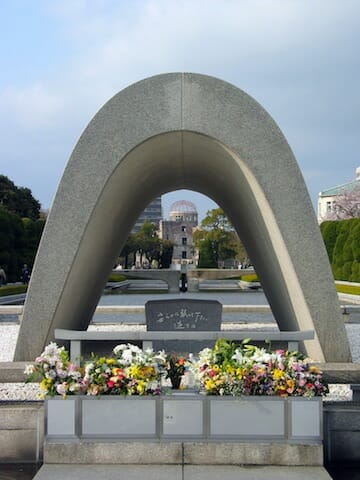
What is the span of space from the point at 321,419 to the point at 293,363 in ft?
1.84

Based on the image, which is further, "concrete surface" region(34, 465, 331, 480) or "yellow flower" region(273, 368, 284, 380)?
"yellow flower" region(273, 368, 284, 380)

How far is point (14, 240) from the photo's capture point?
114ft

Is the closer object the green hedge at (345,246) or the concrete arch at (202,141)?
the concrete arch at (202,141)

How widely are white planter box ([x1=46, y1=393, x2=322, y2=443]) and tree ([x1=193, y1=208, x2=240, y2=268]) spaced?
168 ft

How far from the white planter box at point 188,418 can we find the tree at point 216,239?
51114 millimetres

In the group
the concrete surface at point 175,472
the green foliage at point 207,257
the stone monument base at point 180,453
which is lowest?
the concrete surface at point 175,472

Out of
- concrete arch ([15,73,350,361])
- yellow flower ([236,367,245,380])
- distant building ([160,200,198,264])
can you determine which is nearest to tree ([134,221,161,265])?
distant building ([160,200,198,264])

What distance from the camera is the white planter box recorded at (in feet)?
19.1

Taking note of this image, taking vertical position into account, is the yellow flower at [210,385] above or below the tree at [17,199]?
below

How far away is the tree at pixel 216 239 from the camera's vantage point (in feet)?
188

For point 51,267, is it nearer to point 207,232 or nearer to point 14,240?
point 14,240

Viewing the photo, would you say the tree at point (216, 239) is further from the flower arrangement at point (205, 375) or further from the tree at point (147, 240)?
the flower arrangement at point (205, 375)

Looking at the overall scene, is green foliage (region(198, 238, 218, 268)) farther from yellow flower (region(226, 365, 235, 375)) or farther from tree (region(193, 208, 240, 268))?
yellow flower (region(226, 365, 235, 375))

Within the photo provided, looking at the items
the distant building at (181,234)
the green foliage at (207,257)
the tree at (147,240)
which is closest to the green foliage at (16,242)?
the green foliage at (207,257)
